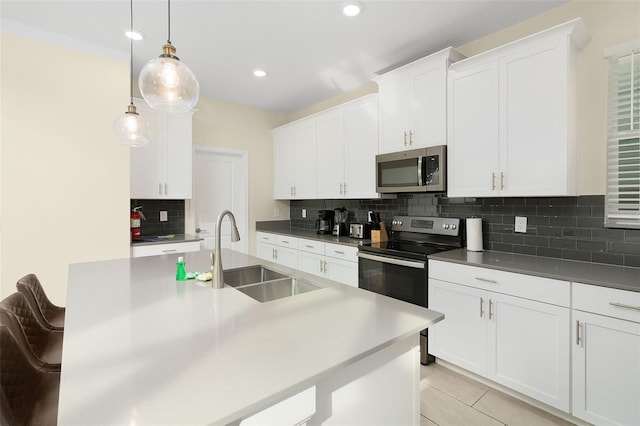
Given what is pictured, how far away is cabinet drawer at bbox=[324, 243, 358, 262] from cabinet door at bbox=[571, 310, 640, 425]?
1777 millimetres

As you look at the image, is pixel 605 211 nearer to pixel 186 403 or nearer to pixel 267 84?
pixel 186 403

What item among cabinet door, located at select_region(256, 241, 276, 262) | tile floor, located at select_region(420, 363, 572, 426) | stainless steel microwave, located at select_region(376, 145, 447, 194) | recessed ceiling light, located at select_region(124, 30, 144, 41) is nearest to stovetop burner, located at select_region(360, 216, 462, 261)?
stainless steel microwave, located at select_region(376, 145, 447, 194)

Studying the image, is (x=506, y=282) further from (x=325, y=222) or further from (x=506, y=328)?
(x=325, y=222)

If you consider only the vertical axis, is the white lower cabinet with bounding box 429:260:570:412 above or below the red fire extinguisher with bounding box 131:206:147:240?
below

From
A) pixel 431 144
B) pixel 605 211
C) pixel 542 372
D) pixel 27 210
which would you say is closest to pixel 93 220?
pixel 27 210

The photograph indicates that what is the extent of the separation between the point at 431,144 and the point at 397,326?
2041mm

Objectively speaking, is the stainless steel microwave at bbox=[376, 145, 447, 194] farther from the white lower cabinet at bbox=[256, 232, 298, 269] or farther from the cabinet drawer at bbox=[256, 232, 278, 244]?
the cabinet drawer at bbox=[256, 232, 278, 244]

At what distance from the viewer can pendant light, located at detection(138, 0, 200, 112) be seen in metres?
1.38

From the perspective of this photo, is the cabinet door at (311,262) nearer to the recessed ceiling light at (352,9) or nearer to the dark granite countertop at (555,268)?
the dark granite countertop at (555,268)

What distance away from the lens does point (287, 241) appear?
4.10 m

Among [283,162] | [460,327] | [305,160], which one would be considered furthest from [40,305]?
[283,162]

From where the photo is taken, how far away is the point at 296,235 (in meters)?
3.98

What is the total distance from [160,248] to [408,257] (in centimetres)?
255

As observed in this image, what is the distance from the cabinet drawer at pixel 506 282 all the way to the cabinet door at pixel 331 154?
63.4 inches
